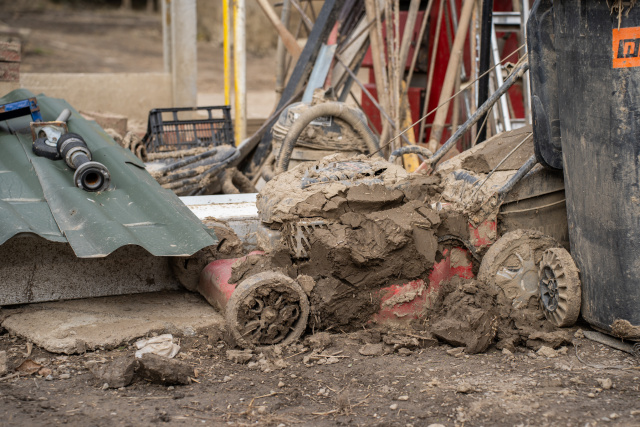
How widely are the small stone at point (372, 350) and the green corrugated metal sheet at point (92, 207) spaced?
1040 millimetres

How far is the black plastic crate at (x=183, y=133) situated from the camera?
6207mm

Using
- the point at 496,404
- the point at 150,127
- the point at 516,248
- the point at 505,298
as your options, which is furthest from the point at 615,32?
the point at 150,127

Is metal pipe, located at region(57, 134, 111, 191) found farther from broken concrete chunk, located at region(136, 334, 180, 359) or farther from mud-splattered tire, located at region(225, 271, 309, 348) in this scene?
mud-splattered tire, located at region(225, 271, 309, 348)

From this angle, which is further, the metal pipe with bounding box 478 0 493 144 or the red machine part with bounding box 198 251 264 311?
the metal pipe with bounding box 478 0 493 144

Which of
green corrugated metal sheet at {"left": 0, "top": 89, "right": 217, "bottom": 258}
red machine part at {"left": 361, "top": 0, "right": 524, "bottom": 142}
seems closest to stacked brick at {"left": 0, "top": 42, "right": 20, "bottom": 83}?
green corrugated metal sheet at {"left": 0, "top": 89, "right": 217, "bottom": 258}

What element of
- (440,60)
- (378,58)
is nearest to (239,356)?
(378,58)

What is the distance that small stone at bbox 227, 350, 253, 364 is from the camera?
330 centimetres

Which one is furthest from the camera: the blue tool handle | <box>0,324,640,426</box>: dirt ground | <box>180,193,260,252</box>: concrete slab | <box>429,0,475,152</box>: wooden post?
<box>429,0,475,152</box>: wooden post

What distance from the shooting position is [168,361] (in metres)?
3.03

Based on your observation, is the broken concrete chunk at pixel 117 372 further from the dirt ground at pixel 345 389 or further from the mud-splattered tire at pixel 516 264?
the mud-splattered tire at pixel 516 264

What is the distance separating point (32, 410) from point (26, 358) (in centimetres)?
58

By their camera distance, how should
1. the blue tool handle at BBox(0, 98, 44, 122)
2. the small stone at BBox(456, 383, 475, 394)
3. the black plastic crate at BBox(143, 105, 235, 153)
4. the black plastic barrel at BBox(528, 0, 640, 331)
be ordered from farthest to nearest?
the black plastic crate at BBox(143, 105, 235, 153) → the blue tool handle at BBox(0, 98, 44, 122) → the black plastic barrel at BBox(528, 0, 640, 331) → the small stone at BBox(456, 383, 475, 394)

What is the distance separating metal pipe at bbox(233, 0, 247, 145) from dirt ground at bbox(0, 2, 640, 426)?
3630 mm

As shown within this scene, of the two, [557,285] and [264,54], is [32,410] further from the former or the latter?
[264,54]
